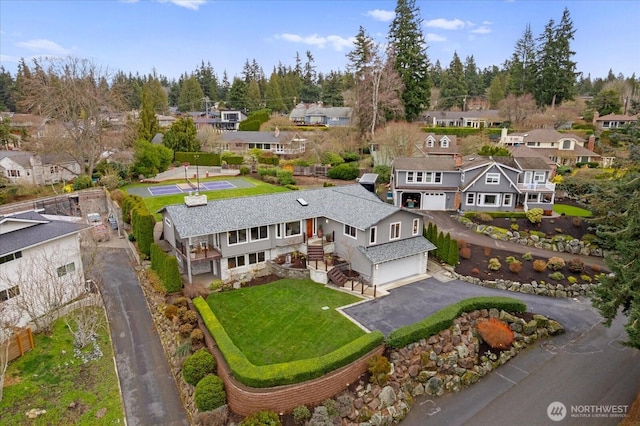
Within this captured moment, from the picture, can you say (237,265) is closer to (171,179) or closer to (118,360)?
(118,360)

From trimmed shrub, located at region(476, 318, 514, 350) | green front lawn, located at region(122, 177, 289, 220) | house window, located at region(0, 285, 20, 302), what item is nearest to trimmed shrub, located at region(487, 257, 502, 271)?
trimmed shrub, located at region(476, 318, 514, 350)

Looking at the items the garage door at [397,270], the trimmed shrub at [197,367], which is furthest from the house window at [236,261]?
the garage door at [397,270]

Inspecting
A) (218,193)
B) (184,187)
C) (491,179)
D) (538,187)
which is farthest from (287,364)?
(184,187)

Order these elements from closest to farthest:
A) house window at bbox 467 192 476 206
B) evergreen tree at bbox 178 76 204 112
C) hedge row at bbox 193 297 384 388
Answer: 1. hedge row at bbox 193 297 384 388
2. house window at bbox 467 192 476 206
3. evergreen tree at bbox 178 76 204 112

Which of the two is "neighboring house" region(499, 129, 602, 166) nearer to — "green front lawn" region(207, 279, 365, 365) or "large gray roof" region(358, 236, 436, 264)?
"large gray roof" region(358, 236, 436, 264)

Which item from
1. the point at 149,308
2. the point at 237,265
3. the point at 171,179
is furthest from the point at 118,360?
the point at 171,179

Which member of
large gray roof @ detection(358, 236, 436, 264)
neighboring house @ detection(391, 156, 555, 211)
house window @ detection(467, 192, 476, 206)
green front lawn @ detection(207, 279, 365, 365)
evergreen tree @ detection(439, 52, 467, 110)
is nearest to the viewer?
green front lawn @ detection(207, 279, 365, 365)

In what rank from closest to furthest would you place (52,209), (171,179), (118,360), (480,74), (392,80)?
(118,360)
(52,209)
(171,179)
(392,80)
(480,74)
